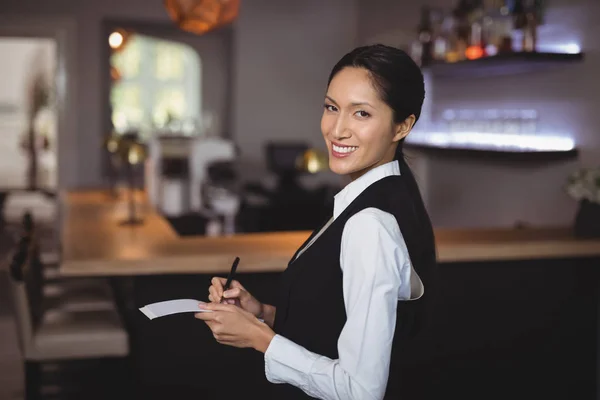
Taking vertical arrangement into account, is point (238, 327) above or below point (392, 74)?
below

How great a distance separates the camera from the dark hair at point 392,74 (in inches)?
54.6

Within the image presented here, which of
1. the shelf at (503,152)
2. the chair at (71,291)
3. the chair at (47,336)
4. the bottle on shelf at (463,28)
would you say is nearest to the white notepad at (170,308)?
the chair at (47,336)

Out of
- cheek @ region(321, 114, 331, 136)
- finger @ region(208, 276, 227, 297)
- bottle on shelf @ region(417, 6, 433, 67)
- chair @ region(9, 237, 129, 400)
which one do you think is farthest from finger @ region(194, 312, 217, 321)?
bottle on shelf @ region(417, 6, 433, 67)

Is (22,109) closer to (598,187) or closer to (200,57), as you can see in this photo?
(200,57)

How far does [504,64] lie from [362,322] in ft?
11.3

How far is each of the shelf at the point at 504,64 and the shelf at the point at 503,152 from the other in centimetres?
49

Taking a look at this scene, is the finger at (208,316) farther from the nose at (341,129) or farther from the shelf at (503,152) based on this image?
the shelf at (503,152)

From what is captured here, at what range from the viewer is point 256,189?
7840 mm

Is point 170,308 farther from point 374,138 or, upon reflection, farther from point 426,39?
point 426,39

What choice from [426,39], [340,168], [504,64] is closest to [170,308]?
[340,168]

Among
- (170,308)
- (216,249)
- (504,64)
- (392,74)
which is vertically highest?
(504,64)

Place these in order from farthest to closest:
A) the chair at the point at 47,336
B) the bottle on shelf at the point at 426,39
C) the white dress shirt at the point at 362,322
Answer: the bottle on shelf at the point at 426,39
the chair at the point at 47,336
the white dress shirt at the point at 362,322

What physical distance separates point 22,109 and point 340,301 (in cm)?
1388

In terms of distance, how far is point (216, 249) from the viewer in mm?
3061
